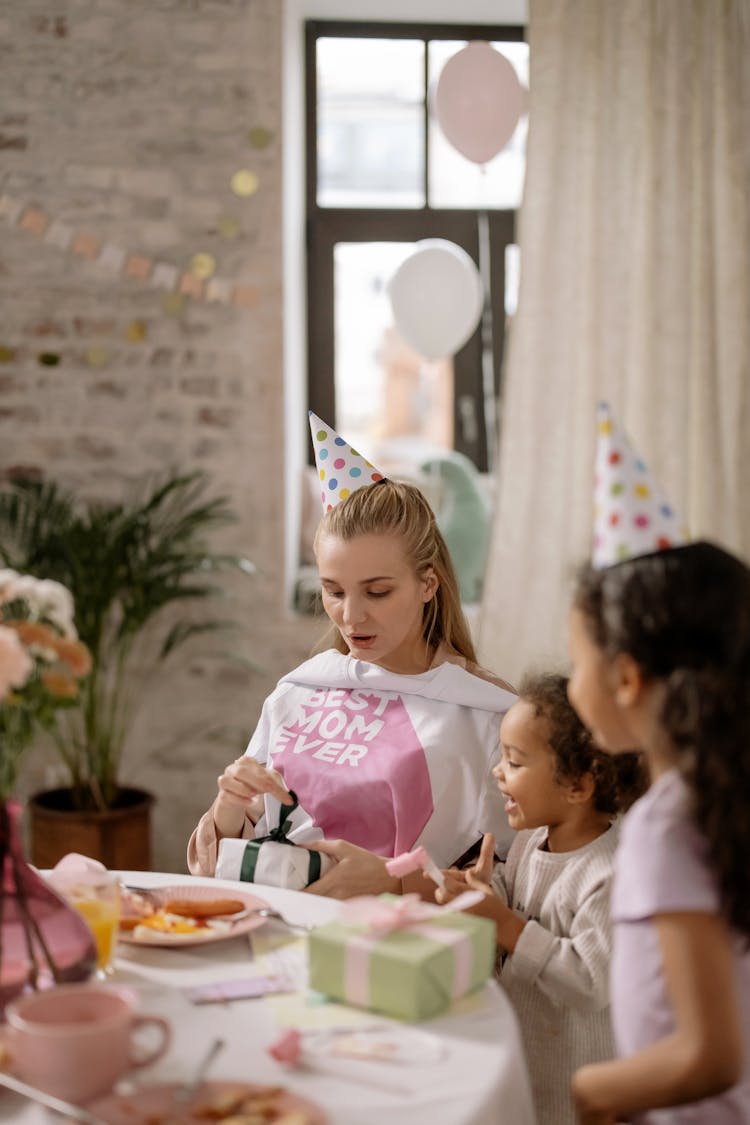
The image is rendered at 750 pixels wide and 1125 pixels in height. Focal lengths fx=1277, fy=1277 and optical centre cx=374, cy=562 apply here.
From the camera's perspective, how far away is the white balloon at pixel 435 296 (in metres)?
3.82

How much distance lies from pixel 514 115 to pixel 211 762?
223 cm

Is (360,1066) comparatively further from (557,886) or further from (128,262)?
(128,262)

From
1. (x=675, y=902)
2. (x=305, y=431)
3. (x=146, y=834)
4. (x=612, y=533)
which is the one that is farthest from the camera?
(x=305, y=431)

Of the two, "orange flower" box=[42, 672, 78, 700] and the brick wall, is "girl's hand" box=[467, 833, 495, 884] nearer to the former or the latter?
"orange flower" box=[42, 672, 78, 700]

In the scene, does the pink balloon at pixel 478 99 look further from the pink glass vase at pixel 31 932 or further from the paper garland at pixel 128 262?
the pink glass vase at pixel 31 932

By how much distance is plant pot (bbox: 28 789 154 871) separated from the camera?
363 cm

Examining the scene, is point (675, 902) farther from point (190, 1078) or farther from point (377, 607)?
point (377, 607)

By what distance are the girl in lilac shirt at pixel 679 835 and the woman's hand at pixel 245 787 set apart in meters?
0.67

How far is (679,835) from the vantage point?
1141 mm

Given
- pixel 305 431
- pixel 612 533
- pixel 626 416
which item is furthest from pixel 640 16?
pixel 612 533

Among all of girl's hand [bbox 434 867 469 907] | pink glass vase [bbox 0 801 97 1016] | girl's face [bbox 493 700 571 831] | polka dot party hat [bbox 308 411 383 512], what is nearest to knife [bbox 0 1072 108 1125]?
pink glass vase [bbox 0 801 97 1016]

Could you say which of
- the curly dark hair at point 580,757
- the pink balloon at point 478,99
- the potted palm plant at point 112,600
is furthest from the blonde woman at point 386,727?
the pink balloon at point 478,99

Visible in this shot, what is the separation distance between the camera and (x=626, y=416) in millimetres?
4047

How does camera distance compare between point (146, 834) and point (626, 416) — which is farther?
point (626, 416)
